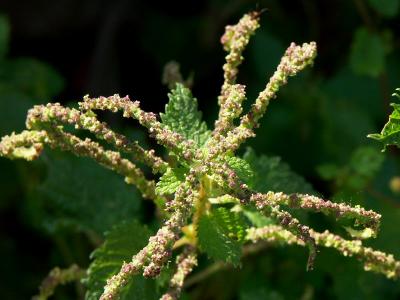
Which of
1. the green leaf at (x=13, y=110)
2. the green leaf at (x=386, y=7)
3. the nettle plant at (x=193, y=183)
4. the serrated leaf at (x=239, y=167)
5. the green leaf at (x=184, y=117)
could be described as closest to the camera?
the nettle plant at (x=193, y=183)

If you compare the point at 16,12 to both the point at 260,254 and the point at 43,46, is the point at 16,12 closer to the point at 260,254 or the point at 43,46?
the point at 43,46

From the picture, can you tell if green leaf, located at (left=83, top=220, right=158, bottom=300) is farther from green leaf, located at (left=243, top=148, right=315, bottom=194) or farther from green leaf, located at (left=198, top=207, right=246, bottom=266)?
green leaf, located at (left=243, top=148, right=315, bottom=194)

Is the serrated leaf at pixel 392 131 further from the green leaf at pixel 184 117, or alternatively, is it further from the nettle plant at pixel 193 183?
the green leaf at pixel 184 117

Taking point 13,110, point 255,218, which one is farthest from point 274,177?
point 13,110

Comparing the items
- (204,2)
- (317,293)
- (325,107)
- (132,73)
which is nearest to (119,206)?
(317,293)

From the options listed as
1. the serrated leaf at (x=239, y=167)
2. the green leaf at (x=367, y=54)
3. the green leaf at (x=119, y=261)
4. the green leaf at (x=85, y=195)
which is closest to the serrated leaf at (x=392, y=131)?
the serrated leaf at (x=239, y=167)

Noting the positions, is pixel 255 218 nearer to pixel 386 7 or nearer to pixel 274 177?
pixel 274 177

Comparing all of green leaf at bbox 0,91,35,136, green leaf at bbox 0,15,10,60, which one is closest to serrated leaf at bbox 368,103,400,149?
green leaf at bbox 0,91,35,136
